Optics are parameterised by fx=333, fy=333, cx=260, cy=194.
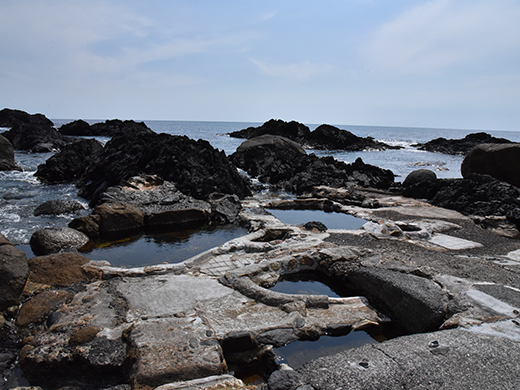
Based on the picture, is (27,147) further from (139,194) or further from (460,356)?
(460,356)

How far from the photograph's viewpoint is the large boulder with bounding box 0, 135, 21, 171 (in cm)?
2353

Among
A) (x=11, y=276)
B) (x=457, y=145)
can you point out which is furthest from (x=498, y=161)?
(x=457, y=145)

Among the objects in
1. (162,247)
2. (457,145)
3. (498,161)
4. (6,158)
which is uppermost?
(457,145)

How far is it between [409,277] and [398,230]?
156 inches

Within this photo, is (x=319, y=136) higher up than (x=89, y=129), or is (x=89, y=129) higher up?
(x=319, y=136)

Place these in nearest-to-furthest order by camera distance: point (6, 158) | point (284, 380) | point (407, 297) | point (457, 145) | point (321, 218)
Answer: point (284, 380)
point (407, 297)
point (321, 218)
point (6, 158)
point (457, 145)

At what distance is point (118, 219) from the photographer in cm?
1136

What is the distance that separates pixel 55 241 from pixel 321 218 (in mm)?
9078

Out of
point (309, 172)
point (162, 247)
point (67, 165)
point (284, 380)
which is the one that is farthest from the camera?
point (67, 165)

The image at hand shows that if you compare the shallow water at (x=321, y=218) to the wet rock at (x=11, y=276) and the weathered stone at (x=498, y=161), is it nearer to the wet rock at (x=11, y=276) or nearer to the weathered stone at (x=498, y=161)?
the weathered stone at (x=498, y=161)

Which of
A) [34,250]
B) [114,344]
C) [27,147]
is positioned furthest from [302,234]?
[27,147]

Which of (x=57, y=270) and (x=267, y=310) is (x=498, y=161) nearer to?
(x=267, y=310)

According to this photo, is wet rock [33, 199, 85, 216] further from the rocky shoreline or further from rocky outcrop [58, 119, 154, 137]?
rocky outcrop [58, 119, 154, 137]

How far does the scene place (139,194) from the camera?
13.8 m
